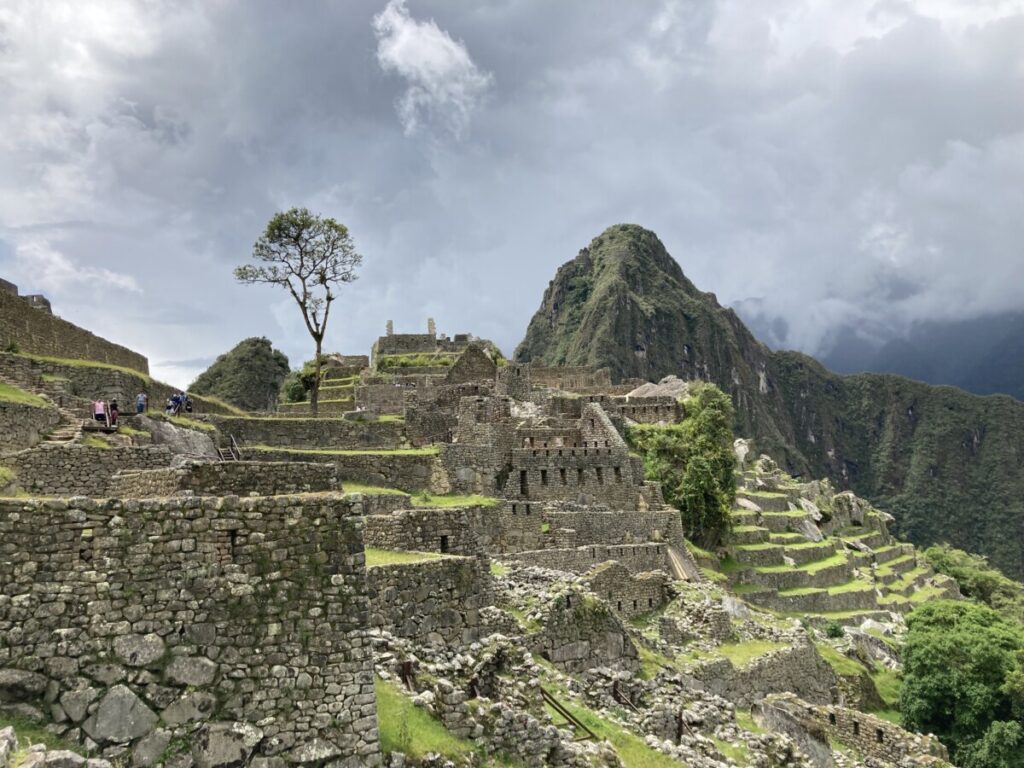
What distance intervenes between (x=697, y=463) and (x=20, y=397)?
26766 millimetres

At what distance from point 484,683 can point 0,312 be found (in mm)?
15737

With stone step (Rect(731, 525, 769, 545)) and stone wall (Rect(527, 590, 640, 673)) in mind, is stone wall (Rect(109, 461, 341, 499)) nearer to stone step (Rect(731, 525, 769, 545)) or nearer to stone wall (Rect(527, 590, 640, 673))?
stone wall (Rect(527, 590, 640, 673))

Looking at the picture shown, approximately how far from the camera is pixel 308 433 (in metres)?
26.1

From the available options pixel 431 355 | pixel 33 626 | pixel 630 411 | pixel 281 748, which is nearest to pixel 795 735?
pixel 281 748

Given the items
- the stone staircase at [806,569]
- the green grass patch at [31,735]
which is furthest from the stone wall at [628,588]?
the stone staircase at [806,569]

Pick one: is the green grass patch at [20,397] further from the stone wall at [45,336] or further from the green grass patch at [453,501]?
the green grass patch at [453,501]

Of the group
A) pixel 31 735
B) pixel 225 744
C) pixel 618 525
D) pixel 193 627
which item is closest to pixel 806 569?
pixel 618 525

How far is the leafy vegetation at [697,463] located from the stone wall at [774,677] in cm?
1036

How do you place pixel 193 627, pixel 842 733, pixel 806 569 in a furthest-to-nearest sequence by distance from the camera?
pixel 806 569 < pixel 842 733 < pixel 193 627

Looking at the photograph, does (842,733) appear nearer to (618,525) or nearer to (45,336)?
(618,525)

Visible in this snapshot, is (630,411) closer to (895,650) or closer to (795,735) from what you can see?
(895,650)

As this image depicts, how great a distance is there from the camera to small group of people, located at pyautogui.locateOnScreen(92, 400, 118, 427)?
53.6 ft

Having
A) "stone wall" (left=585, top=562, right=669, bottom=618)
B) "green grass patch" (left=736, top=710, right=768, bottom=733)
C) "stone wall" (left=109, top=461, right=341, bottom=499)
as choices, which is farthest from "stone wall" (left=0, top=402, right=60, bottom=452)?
"green grass patch" (left=736, top=710, right=768, bottom=733)

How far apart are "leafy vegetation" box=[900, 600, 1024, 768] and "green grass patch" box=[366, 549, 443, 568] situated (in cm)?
2404
